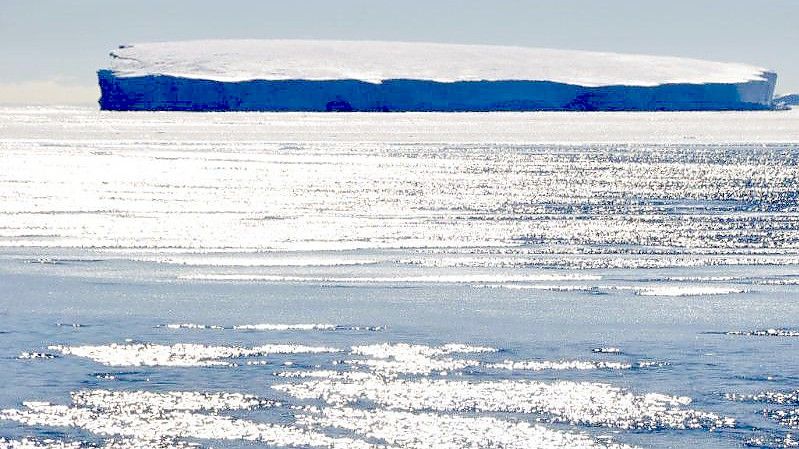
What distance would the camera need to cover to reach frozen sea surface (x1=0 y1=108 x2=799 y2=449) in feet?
24.7

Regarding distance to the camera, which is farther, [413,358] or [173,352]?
[173,352]

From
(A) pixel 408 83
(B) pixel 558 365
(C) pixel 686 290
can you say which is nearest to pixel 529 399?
(B) pixel 558 365

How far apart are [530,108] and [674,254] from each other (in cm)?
7818

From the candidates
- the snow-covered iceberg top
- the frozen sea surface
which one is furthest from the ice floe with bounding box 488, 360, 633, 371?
the snow-covered iceberg top

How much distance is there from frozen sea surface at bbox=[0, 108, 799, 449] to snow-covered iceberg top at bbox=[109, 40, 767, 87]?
73.2m

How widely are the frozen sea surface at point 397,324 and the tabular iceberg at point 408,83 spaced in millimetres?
67760

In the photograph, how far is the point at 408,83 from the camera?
93.1 metres

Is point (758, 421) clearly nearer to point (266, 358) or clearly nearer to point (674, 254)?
point (266, 358)

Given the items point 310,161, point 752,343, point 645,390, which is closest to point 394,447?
point 645,390

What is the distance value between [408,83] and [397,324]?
273 ft

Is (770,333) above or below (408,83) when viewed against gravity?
above

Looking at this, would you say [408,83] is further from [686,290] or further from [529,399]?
[529,399]

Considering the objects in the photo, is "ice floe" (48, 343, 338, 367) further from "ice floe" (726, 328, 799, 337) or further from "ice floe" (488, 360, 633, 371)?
"ice floe" (726, 328, 799, 337)

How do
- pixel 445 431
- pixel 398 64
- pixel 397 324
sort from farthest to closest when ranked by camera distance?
1. pixel 398 64
2. pixel 397 324
3. pixel 445 431
